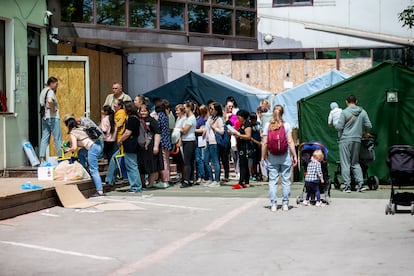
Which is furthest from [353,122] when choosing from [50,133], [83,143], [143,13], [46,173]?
[143,13]

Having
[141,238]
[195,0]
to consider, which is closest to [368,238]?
[141,238]

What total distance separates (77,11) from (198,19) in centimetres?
448

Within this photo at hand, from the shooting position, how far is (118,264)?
934 centimetres

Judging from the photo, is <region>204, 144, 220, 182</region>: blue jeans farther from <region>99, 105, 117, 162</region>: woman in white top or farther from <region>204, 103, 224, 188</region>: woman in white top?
<region>99, 105, 117, 162</region>: woman in white top

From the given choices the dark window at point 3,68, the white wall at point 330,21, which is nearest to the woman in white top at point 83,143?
the dark window at point 3,68

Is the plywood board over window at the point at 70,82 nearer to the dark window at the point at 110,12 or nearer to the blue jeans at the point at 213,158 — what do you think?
the dark window at the point at 110,12

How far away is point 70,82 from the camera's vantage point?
19438mm

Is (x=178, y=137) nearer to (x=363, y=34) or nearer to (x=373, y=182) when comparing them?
(x=373, y=182)

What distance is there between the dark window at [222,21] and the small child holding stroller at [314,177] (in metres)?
10.6

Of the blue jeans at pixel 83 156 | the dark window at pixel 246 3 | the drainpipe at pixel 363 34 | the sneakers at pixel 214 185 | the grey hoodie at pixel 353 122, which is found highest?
the dark window at pixel 246 3

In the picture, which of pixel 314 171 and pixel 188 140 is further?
pixel 188 140

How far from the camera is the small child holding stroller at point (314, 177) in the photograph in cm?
1452

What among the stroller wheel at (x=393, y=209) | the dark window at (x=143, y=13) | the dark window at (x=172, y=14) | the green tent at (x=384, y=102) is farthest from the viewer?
the dark window at (x=143, y=13)

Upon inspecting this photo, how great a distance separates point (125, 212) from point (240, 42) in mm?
12447
